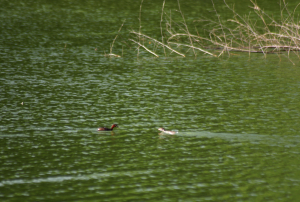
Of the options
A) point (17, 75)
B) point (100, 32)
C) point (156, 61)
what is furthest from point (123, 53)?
point (17, 75)

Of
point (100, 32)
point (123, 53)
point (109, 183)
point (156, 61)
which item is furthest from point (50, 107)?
point (100, 32)

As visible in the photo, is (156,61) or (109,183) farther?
(156,61)

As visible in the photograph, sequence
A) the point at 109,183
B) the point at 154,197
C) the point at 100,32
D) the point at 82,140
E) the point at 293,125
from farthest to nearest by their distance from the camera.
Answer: the point at 100,32 → the point at 293,125 → the point at 82,140 → the point at 109,183 → the point at 154,197

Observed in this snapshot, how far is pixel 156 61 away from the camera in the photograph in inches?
1284

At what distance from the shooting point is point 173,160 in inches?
595

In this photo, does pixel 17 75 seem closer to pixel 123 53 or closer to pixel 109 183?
pixel 123 53

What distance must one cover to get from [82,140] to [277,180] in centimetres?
669

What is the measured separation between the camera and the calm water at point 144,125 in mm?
13266

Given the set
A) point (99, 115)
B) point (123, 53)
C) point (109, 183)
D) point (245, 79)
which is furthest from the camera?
point (123, 53)

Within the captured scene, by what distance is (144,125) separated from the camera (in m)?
18.9

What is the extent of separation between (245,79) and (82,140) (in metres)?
12.6

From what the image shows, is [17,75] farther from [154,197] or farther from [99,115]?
[154,197]

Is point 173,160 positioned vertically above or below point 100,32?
below

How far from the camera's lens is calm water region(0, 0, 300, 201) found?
43.5ft
